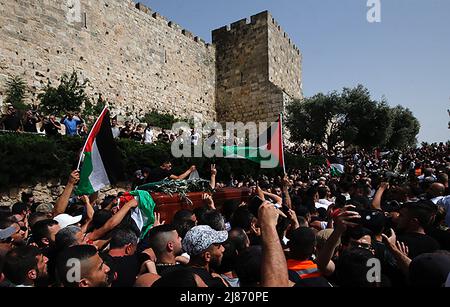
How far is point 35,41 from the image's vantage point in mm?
15328

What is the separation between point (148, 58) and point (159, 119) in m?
4.31

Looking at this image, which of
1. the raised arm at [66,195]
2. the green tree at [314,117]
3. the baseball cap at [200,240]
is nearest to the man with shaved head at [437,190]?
the baseball cap at [200,240]

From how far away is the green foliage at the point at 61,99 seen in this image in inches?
563

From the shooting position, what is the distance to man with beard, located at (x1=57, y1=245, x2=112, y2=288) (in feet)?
7.39

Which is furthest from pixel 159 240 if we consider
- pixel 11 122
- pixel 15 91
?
pixel 15 91

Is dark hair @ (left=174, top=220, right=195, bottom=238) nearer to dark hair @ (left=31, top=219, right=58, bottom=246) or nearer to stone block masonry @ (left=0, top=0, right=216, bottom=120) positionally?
dark hair @ (left=31, top=219, right=58, bottom=246)

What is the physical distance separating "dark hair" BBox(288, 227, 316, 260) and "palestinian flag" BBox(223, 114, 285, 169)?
14.0ft

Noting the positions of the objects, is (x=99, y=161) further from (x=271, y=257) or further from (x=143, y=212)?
(x=271, y=257)

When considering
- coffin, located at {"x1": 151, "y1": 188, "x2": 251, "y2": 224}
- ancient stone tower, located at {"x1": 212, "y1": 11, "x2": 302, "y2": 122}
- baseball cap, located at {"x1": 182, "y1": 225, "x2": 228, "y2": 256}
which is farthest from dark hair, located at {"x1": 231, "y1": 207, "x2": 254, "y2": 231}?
ancient stone tower, located at {"x1": 212, "y1": 11, "x2": 302, "y2": 122}

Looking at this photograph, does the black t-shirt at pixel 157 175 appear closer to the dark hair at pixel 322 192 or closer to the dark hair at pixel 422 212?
the dark hair at pixel 322 192

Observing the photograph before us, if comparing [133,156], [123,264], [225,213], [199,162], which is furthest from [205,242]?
[199,162]

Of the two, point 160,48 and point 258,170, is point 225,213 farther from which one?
point 160,48

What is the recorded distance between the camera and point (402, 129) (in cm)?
3559

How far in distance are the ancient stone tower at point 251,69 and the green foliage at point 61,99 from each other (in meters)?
13.9
